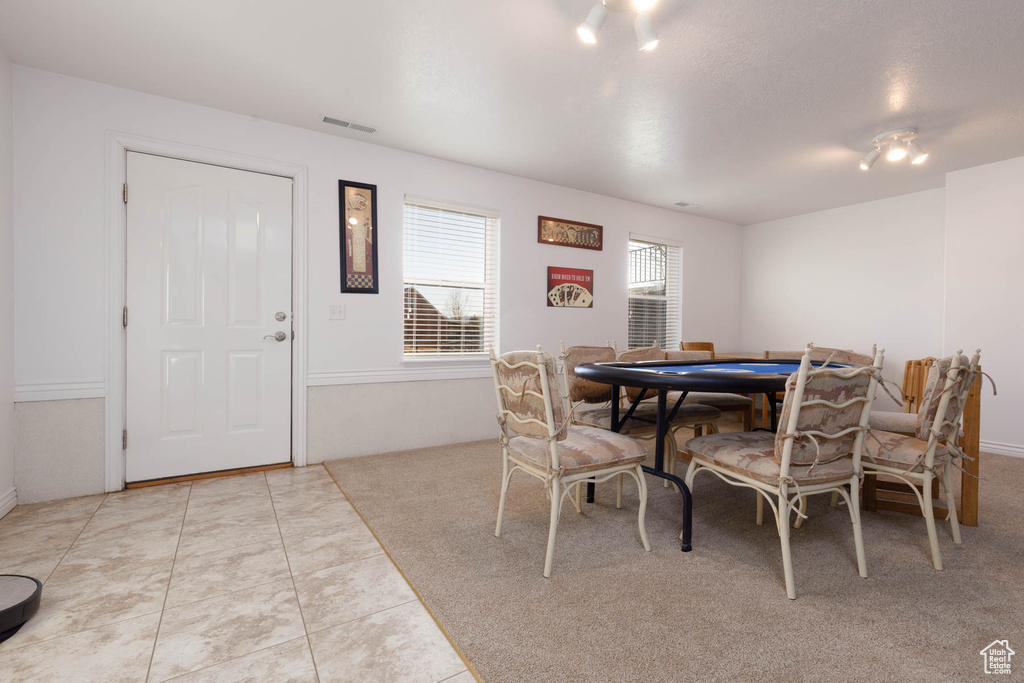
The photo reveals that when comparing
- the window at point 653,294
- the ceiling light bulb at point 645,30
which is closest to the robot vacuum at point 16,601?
the ceiling light bulb at point 645,30

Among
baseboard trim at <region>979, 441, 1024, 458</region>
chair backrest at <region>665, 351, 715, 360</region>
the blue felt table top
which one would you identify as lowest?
baseboard trim at <region>979, 441, 1024, 458</region>

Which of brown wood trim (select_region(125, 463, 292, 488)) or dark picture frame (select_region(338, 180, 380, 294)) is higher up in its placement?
dark picture frame (select_region(338, 180, 380, 294))

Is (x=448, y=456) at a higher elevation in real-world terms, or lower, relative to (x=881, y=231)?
lower

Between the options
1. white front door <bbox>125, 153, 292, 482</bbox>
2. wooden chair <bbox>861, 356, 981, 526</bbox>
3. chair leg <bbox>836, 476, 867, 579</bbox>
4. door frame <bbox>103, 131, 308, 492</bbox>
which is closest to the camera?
chair leg <bbox>836, 476, 867, 579</bbox>

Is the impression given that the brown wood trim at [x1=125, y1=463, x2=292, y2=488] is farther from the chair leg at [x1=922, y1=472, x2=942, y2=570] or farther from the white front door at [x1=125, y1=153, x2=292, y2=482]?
the chair leg at [x1=922, y1=472, x2=942, y2=570]

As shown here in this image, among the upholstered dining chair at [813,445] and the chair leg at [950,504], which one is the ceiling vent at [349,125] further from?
the chair leg at [950,504]

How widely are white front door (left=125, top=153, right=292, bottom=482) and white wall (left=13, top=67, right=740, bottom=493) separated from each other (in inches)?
6.9

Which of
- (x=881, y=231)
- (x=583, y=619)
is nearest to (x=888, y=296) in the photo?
(x=881, y=231)

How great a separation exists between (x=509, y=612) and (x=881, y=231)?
5598 millimetres

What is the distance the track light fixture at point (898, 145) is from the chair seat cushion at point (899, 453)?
2.29 meters

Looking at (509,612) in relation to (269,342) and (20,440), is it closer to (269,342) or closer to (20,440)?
(269,342)

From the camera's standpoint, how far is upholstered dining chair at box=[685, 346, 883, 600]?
A: 1.58 meters

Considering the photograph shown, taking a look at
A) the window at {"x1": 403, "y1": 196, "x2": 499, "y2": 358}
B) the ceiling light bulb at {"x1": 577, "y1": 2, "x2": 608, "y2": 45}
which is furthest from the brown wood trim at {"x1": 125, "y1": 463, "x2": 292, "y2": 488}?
the ceiling light bulb at {"x1": 577, "y1": 2, "x2": 608, "y2": 45}

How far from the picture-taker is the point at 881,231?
482 centimetres
